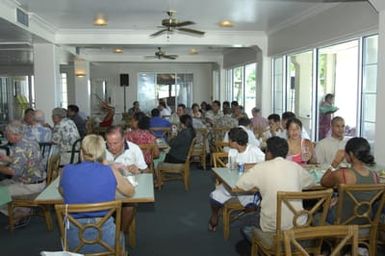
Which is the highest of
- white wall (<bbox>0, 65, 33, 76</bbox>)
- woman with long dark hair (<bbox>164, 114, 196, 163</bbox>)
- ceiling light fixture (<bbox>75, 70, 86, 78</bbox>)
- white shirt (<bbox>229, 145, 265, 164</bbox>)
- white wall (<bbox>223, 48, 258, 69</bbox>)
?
white wall (<bbox>223, 48, 258, 69</bbox>)

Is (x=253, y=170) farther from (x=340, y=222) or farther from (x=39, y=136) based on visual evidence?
(x=39, y=136)

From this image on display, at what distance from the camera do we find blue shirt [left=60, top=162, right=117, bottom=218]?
9.13ft

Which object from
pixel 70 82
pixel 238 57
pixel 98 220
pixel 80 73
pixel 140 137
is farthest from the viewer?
pixel 70 82

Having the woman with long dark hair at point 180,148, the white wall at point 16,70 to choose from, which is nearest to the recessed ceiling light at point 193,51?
the white wall at point 16,70

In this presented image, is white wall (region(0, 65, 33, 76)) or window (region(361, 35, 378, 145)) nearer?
window (region(361, 35, 378, 145))

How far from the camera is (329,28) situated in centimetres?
645

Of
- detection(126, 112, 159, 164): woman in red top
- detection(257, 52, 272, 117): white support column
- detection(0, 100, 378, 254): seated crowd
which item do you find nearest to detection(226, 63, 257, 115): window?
detection(257, 52, 272, 117): white support column

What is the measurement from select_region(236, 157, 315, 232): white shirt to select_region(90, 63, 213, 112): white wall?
43.3 ft

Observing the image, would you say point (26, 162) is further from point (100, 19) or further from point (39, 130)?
point (100, 19)

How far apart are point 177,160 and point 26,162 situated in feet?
8.36

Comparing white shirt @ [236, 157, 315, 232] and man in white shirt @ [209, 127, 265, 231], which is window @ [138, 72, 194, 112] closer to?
man in white shirt @ [209, 127, 265, 231]

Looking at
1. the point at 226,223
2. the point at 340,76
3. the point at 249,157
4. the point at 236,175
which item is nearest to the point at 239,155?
the point at 249,157

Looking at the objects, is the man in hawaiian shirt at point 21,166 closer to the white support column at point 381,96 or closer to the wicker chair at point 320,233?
the wicker chair at point 320,233

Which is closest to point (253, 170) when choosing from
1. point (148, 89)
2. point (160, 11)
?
point (160, 11)
